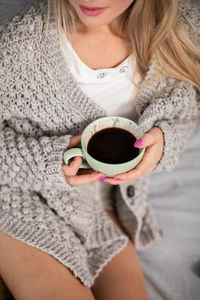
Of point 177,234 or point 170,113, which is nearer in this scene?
point 170,113

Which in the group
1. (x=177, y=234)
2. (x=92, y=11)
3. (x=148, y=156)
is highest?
(x=92, y=11)

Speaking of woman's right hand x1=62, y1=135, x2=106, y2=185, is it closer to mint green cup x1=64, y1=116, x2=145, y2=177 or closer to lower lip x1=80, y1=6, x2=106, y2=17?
mint green cup x1=64, y1=116, x2=145, y2=177

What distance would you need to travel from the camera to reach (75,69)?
2.60 ft

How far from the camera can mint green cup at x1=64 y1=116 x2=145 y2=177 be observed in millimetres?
596

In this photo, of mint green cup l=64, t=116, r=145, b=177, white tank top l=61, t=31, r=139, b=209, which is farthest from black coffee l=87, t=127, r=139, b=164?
white tank top l=61, t=31, r=139, b=209

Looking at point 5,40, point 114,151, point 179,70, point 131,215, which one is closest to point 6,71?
point 5,40

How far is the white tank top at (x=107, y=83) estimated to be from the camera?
2.57ft

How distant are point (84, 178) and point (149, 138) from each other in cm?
17

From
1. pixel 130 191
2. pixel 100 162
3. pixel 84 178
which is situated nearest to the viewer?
pixel 100 162

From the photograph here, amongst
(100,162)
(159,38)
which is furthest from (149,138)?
(159,38)

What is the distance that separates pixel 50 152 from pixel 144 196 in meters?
0.39

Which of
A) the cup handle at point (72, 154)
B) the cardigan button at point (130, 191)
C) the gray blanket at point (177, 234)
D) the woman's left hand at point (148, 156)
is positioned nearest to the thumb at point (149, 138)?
the woman's left hand at point (148, 156)

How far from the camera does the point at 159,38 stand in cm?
77

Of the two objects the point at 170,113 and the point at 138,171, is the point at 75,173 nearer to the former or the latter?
the point at 138,171
